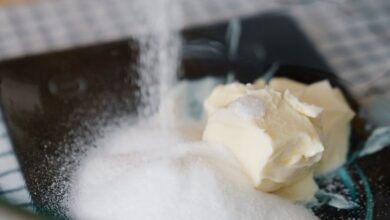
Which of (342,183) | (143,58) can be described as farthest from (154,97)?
(342,183)

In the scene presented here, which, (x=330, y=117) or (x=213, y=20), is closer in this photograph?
(x=330, y=117)

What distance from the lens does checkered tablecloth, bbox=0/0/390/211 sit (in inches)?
20.9

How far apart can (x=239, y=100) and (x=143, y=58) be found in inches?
5.9

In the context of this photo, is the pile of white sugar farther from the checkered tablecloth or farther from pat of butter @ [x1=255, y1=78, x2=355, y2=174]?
the checkered tablecloth

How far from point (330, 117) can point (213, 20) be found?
0.20 metres

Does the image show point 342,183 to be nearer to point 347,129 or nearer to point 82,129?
point 347,129

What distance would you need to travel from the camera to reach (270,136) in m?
0.35

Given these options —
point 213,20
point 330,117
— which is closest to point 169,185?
point 330,117

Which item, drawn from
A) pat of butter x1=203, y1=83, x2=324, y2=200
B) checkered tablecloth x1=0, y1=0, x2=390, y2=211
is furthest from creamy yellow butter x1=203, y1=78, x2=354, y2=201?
checkered tablecloth x1=0, y1=0, x2=390, y2=211

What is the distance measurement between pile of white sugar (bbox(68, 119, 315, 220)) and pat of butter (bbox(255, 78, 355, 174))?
2.2 inches

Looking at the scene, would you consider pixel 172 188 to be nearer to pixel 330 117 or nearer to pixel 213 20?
pixel 330 117

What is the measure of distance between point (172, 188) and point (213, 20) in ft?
0.90

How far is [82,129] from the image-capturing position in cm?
42

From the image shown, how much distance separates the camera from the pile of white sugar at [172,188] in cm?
33
